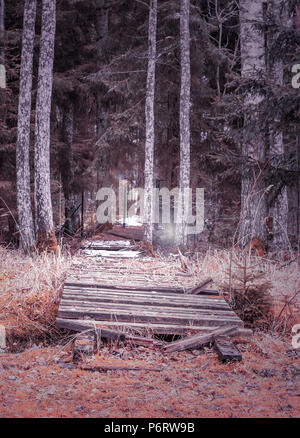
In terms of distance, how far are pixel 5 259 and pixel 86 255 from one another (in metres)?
2.36

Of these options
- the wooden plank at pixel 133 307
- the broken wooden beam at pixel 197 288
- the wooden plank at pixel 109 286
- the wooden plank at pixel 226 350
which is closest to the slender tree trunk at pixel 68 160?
the wooden plank at pixel 109 286

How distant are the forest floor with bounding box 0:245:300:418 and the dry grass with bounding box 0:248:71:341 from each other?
0.06ft

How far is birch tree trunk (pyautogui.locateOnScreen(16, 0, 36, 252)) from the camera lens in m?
10.5

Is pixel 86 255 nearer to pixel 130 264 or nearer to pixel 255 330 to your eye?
pixel 130 264

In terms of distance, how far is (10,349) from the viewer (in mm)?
4996

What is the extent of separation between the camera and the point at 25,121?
10.8m

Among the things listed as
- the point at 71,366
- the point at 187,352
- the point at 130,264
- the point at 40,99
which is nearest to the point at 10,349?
the point at 71,366

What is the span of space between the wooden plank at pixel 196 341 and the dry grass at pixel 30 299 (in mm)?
1871

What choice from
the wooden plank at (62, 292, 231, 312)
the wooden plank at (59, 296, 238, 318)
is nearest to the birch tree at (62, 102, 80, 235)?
the wooden plank at (62, 292, 231, 312)

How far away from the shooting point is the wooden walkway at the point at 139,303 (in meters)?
5.02

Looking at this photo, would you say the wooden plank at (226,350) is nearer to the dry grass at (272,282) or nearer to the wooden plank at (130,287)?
the dry grass at (272,282)

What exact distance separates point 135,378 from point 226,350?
125cm

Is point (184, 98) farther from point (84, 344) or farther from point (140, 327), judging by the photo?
point (84, 344)

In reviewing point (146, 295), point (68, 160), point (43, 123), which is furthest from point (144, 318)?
point (68, 160)
